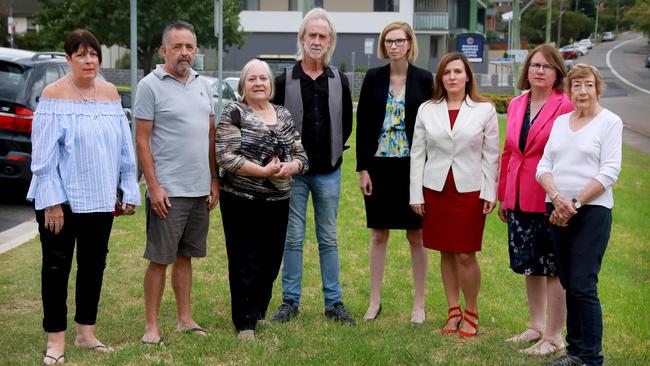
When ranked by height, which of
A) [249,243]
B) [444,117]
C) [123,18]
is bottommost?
[249,243]

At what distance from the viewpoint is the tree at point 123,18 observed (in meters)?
33.0

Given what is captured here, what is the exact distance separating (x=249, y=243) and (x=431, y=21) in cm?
4989

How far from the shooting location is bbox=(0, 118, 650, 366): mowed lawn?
542cm

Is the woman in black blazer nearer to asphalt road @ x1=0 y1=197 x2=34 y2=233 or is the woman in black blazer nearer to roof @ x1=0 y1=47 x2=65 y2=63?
asphalt road @ x1=0 y1=197 x2=34 y2=233

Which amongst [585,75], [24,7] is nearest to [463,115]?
[585,75]

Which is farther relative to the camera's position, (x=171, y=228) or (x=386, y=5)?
(x=386, y=5)

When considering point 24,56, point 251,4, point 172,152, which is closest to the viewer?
point 172,152

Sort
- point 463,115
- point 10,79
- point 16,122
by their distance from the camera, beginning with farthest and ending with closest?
1. point 10,79
2. point 16,122
3. point 463,115

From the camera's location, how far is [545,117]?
18.6 ft

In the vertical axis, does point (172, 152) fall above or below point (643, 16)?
below

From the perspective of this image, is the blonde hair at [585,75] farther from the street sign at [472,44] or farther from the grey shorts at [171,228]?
the street sign at [472,44]

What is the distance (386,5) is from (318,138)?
4789 centimetres

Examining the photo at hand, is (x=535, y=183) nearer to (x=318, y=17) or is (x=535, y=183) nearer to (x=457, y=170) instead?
(x=457, y=170)

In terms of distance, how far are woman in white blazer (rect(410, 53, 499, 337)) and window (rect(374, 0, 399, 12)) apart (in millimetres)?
47649
